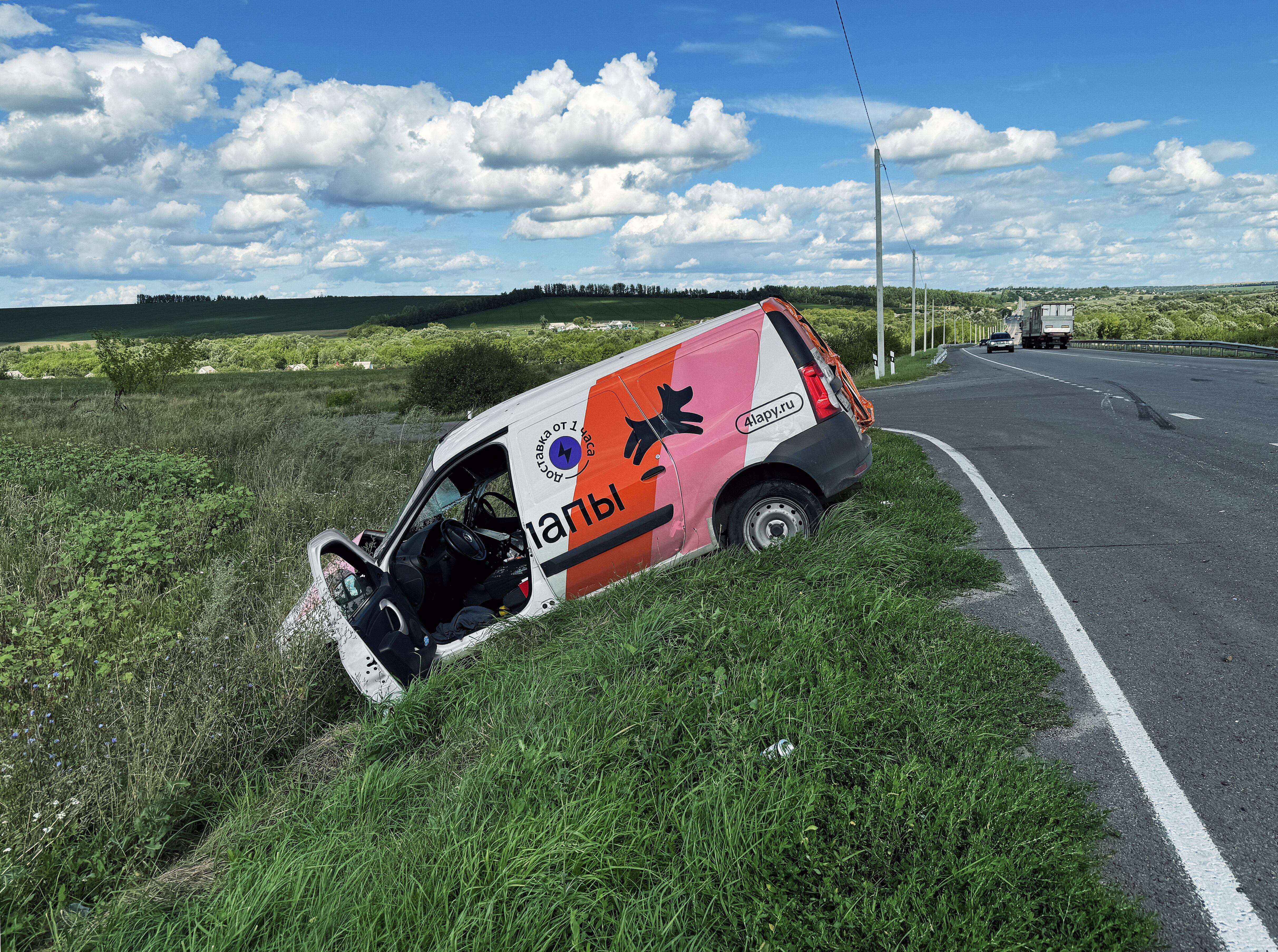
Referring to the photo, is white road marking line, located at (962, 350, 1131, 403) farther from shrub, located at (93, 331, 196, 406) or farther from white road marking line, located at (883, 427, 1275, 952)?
shrub, located at (93, 331, 196, 406)

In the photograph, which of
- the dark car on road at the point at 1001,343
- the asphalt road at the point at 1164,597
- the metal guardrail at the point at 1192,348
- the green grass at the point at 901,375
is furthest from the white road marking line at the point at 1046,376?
the dark car on road at the point at 1001,343

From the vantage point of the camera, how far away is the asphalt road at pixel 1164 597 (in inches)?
113

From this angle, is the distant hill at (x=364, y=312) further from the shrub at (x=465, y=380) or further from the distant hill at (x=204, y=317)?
the shrub at (x=465, y=380)

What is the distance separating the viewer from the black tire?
6.16 m

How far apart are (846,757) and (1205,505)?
5607mm

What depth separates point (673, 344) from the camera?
20.8 ft

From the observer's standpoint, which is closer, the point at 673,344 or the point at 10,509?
the point at 673,344

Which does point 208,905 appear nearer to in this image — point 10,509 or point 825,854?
point 825,854

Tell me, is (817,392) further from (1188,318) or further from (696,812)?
(1188,318)

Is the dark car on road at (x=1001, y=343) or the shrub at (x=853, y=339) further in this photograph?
the dark car on road at (x=1001, y=343)

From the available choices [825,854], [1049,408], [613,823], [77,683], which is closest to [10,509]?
[77,683]

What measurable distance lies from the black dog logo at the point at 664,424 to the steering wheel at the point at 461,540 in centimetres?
161

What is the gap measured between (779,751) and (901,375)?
31.0 metres

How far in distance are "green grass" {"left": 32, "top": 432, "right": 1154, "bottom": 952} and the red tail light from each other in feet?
5.78
